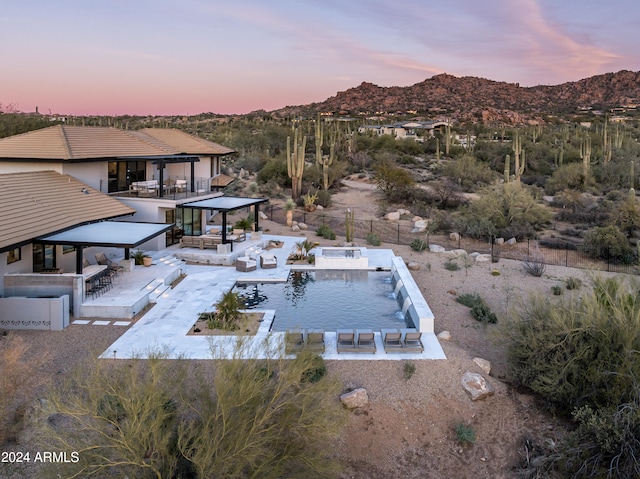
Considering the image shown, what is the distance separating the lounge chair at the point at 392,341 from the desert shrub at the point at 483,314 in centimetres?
329

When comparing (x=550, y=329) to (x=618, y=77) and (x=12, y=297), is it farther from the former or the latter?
(x=618, y=77)

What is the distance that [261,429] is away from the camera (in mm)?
6625

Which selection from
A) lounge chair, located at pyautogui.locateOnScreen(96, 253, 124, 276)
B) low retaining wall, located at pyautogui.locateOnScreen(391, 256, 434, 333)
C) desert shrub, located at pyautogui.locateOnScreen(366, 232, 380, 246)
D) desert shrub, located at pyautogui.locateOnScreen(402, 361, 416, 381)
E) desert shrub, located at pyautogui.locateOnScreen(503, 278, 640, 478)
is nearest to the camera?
desert shrub, located at pyautogui.locateOnScreen(503, 278, 640, 478)

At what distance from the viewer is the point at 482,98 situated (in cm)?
14000

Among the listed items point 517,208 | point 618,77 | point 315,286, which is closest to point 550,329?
point 315,286

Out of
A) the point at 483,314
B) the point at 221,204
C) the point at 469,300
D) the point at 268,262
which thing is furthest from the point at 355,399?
the point at 221,204

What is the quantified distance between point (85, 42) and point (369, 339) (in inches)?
1351

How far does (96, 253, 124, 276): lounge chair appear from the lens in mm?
16453

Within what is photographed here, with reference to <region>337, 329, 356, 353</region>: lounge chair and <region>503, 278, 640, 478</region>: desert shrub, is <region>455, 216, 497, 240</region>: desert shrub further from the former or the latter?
<region>337, 329, 356, 353</region>: lounge chair

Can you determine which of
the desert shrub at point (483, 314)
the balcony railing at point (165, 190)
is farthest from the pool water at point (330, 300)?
the balcony railing at point (165, 190)

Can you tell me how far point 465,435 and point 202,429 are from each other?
4953mm

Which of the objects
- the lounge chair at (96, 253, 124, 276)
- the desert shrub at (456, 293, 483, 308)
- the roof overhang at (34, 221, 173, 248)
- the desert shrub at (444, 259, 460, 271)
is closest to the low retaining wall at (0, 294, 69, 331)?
the roof overhang at (34, 221, 173, 248)

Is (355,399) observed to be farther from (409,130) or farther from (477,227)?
(409,130)

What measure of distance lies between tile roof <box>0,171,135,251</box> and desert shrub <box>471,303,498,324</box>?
12.2 m
